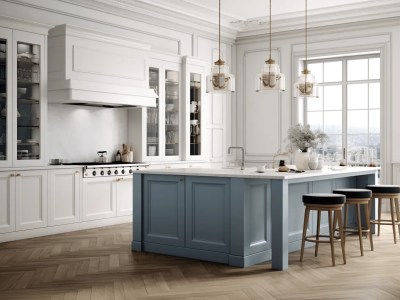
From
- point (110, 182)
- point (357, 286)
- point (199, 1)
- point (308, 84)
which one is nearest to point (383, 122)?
point (308, 84)

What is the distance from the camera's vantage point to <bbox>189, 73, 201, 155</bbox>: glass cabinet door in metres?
9.05

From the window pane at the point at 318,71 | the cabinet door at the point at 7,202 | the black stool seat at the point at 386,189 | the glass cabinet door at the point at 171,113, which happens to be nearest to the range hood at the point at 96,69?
the glass cabinet door at the point at 171,113

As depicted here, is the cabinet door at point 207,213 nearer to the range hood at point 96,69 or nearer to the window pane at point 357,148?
the range hood at point 96,69

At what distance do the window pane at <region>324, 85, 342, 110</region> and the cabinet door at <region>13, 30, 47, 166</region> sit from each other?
4.97 meters

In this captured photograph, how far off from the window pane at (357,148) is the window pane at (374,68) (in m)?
0.99

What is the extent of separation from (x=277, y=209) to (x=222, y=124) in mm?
5126

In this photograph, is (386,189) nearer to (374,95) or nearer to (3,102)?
(374,95)

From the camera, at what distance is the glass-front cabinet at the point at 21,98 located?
6.34 metres

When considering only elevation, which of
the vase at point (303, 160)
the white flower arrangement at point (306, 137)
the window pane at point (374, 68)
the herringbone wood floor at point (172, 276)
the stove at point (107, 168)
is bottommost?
the herringbone wood floor at point (172, 276)

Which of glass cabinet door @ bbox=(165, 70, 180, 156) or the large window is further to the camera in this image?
the large window

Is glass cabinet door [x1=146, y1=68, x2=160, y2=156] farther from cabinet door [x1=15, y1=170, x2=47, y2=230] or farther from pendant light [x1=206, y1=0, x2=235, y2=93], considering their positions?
pendant light [x1=206, y1=0, x2=235, y2=93]

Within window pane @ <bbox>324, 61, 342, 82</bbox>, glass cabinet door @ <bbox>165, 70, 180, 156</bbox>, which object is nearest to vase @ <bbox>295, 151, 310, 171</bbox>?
glass cabinet door @ <bbox>165, 70, 180, 156</bbox>

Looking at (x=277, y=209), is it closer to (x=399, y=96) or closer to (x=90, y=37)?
(x=90, y=37)

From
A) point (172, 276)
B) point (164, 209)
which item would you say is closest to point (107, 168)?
point (164, 209)
